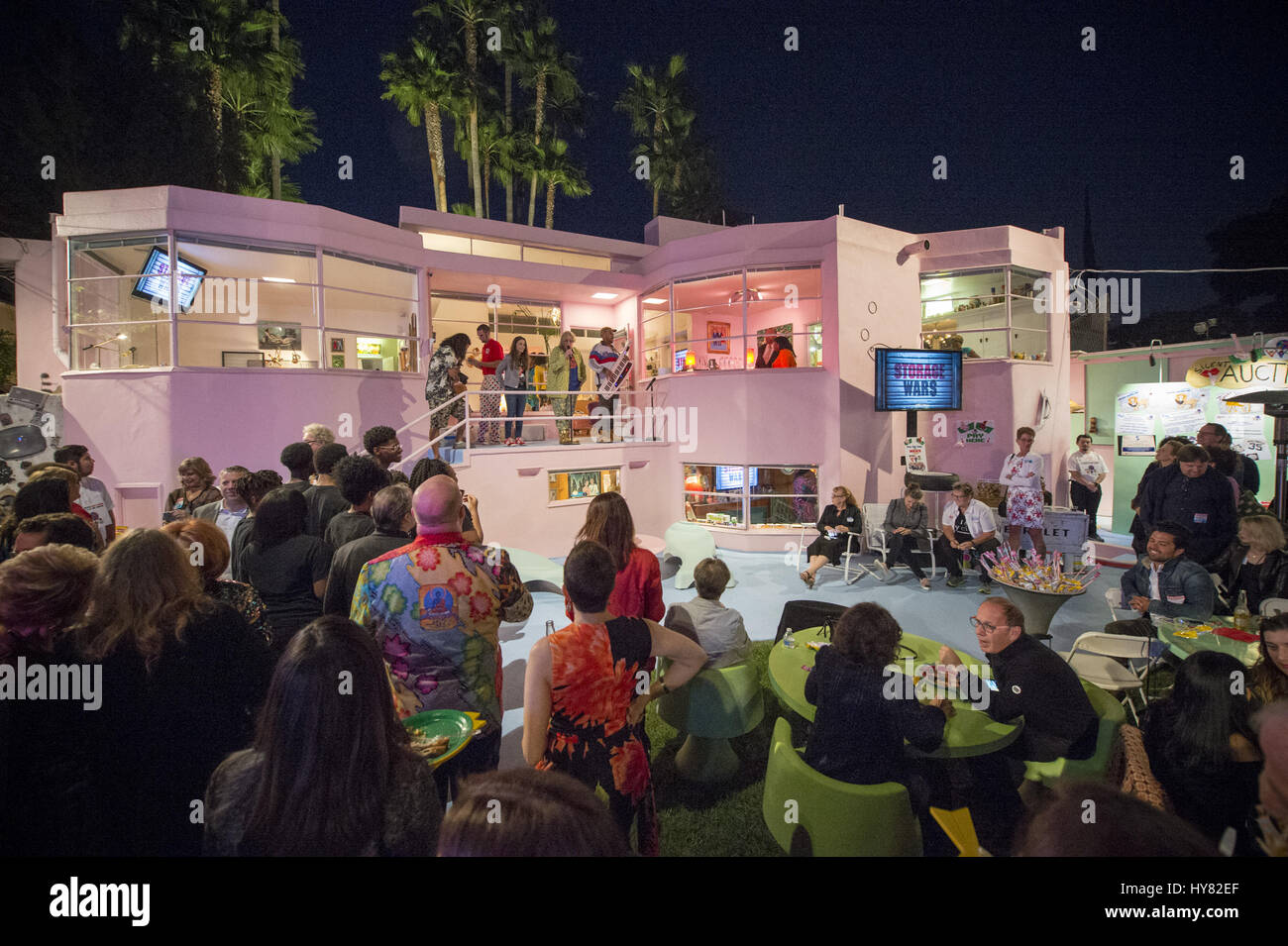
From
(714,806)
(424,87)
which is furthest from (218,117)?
(714,806)

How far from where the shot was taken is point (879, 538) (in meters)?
9.56

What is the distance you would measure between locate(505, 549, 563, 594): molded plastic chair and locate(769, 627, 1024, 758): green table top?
11.7 ft

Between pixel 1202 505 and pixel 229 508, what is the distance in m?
9.59

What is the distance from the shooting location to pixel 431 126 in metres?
20.3

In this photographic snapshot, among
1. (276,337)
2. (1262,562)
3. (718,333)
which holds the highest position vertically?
(718,333)

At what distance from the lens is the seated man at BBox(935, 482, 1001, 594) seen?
8.63 meters

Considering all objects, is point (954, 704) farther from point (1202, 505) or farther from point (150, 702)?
point (1202, 505)

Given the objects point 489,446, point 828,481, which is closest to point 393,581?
point 489,446

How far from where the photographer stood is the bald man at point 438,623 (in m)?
2.57

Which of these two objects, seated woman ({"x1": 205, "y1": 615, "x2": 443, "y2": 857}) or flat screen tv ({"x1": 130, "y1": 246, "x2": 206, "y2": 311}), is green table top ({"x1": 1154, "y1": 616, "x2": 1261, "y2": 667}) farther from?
A: flat screen tv ({"x1": 130, "y1": 246, "x2": 206, "y2": 311})

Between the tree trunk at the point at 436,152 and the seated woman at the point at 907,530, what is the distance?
736 inches

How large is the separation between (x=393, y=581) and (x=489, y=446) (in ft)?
24.5
